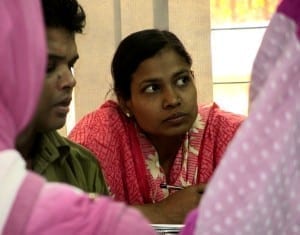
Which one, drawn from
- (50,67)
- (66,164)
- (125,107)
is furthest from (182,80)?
(50,67)

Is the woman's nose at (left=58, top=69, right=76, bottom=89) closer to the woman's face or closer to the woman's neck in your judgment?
the woman's neck

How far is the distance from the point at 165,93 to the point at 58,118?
401 millimetres

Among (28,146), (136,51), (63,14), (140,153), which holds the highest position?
(63,14)

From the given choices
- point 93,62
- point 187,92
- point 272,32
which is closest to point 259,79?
point 272,32

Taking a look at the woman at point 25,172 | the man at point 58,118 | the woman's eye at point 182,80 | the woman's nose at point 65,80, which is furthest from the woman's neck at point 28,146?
the woman at point 25,172

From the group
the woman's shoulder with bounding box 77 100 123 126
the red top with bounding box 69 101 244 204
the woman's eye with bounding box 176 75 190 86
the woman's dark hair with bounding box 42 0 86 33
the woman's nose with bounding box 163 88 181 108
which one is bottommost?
the red top with bounding box 69 101 244 204


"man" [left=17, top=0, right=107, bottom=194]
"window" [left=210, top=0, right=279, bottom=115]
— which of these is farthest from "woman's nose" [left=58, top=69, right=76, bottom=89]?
"window" [left=210, top=0, right=279, bottom=115]

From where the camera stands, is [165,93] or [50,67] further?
[165,93]

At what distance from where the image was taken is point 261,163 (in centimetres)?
57

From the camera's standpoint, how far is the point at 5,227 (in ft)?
1.88

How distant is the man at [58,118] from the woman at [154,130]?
0.16 m

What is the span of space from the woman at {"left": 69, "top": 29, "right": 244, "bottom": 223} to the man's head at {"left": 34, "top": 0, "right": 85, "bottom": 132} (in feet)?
1.06

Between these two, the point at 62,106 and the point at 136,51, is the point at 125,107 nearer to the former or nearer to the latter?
the point at 136,51

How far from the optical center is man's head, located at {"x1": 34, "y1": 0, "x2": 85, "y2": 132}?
114cm
